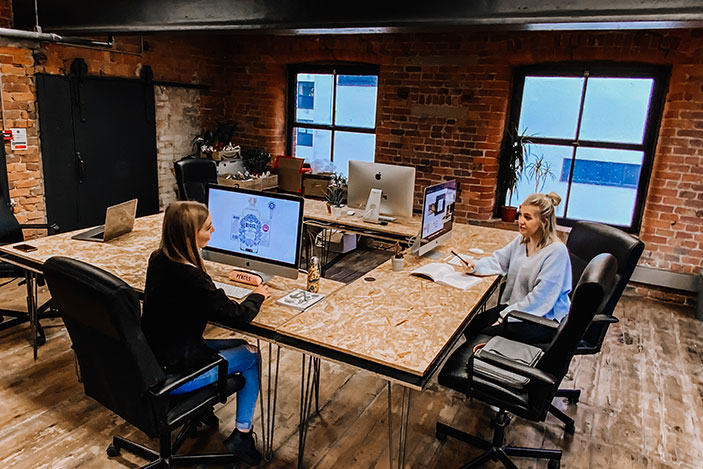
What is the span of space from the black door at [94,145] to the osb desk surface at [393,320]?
3.75 metres

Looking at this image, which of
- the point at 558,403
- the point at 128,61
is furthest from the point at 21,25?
the point at 558,403

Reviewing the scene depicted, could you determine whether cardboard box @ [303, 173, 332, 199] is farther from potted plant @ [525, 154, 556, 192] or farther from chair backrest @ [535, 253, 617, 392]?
chair backrest @ [535, 253, 617, 392]

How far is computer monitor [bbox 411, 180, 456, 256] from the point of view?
10.5 ft

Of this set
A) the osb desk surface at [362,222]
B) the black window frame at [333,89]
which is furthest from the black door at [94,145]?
the osb desk surface at [362,222]

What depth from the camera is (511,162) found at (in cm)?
538

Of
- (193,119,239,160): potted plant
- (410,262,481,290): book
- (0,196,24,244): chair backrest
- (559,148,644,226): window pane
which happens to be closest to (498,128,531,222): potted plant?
(559,148,644,226): window pane

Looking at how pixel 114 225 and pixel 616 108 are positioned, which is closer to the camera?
pixel 114 225

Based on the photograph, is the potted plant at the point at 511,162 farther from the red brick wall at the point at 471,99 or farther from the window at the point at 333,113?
the window at the point at 333,113

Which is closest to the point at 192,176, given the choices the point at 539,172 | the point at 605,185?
the point at 539,172

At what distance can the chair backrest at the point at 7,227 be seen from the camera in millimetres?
3828

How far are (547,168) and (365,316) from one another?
3721 millimetres

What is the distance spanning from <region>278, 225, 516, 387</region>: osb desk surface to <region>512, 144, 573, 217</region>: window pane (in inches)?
109

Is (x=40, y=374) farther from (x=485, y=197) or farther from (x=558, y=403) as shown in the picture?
(x=485, y=197)

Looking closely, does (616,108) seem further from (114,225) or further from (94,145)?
(94,145)
